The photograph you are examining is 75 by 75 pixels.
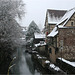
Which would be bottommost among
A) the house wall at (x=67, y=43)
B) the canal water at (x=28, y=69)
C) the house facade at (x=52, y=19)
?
the canal water at (x=28, y=69)

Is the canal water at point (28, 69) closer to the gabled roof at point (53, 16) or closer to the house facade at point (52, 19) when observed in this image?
the house facade at point (52, 19)

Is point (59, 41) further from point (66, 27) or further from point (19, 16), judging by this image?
point (19, 16)

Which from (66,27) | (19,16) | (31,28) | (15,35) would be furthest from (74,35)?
(31,28)

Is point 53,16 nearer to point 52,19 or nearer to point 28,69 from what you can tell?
point 52,19

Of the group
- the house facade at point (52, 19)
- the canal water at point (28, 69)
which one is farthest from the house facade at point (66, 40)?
the house facade at point (52, 19)

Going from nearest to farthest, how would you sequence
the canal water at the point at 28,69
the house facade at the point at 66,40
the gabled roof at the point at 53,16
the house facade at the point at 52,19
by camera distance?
the canal water at the point at 28,69, the house facade at the point at 66,40, the house facade at the point at 52,19, the gabled roof at the point at 53,16

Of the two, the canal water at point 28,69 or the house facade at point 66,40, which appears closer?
the canal water at point 28,69

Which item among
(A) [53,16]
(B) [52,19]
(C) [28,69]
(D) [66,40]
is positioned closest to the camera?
(D) [66,40]

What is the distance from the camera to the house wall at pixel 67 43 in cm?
1589

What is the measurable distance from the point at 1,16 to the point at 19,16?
16.8 feet

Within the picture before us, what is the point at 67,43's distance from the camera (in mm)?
16094

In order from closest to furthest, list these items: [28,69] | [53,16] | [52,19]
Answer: [28,69]
[52,19]
[53,16]

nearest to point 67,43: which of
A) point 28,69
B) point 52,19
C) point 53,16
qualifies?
point 28,69

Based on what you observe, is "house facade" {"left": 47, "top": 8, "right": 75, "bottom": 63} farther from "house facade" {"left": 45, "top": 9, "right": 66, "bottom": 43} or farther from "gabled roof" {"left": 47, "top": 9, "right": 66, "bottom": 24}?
"gabled roof" {"left": 47, "top": 9, "right": 66, "bottom": 24}
